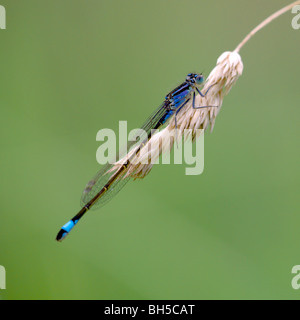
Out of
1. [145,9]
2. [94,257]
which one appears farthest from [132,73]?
[94,257]

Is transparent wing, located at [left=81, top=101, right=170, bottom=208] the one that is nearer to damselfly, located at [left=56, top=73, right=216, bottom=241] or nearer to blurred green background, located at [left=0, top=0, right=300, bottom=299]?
damselfly, located at [left=56, top=73, right=216, bottom=241]

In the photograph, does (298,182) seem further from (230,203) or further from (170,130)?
(170,130)

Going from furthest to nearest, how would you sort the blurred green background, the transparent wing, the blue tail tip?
the blurred green background, the transparent wing, the blue tail tip

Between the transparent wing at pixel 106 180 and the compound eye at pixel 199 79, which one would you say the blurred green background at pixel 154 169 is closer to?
the transparent wing at pixel 106 180

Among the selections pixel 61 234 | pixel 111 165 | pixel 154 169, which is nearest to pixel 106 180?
pixel 111 165

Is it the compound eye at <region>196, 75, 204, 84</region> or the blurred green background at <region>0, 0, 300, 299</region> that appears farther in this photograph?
the blurred green background at <region>0, 0, 300, 299</region>

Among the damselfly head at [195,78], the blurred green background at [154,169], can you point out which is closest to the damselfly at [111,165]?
the damselfly head at [195,78]

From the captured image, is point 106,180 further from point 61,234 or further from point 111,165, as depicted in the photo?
point 61,234

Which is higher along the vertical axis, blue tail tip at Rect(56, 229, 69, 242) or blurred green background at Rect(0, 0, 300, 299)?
blurred green background at Rect(0, 0, 300, 299)

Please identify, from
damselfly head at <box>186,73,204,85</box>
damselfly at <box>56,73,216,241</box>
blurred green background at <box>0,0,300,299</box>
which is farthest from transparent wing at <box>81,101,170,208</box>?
blurred green background at <box>0,0,300,299</box>
